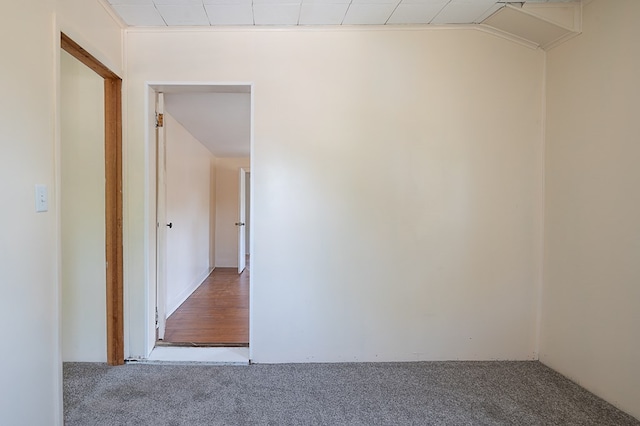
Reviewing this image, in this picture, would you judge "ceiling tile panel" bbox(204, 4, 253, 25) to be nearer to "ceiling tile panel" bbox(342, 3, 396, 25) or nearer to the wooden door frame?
"ceiling tile panel" bbox(342, 3, 396, 25)

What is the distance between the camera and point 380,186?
2.26 metres

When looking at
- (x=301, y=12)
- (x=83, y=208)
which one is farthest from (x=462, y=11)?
(x=83, y=208)

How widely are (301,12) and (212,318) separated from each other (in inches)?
116

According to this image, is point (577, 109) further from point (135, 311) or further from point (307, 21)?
point (135, 311)

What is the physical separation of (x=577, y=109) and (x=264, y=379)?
2.80 m

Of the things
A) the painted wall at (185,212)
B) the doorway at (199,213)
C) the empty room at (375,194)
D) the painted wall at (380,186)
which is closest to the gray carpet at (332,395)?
the empty room at (375,194)

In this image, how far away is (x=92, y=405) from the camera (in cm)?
175

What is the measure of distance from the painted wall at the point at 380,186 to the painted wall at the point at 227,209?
408 cm

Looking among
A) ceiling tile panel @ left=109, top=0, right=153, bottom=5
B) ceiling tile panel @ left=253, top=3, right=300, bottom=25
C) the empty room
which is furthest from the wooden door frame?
ceiling tile panel @ left=253, top=3, right=300, bottom=25

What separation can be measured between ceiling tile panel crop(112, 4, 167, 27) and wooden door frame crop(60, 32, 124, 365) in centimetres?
42

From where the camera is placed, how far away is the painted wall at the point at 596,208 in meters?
1.70

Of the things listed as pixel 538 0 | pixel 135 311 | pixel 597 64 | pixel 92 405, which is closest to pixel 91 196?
pixel 135 311

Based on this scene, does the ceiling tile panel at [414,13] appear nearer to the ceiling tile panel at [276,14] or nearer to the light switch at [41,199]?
the ceiling tile panel at [276,14]

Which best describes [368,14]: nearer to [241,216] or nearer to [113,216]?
[113,216]
